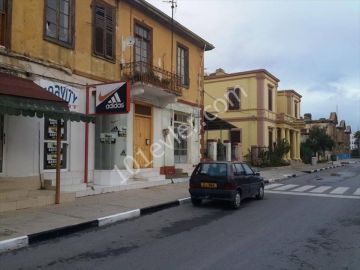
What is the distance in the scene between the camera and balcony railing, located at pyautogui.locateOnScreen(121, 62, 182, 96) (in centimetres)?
1673

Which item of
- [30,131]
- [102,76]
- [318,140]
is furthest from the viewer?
[318,140]

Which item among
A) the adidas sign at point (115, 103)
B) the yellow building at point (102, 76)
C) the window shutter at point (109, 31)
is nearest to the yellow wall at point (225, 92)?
the yellow building at point (102, 76)

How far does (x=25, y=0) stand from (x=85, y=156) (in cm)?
542

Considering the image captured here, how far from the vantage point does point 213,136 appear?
3925 centimetres

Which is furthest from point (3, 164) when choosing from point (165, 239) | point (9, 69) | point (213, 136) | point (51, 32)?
point (213, 136)

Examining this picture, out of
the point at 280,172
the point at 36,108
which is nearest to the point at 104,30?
the point at 36,108

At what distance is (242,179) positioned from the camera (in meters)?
13.0

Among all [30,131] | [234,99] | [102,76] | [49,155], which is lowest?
[49,155]

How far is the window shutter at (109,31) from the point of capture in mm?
15773

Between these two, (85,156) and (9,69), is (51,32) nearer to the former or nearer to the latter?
(9,69)

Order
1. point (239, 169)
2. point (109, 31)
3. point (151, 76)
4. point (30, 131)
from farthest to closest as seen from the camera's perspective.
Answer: point (151, 76), point (109, 31), point (239, 169), point (30, 131)

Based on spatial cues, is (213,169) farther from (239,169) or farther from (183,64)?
(183,64)

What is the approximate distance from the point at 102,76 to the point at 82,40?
1.58m

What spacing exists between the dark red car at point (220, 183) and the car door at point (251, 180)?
300mm
